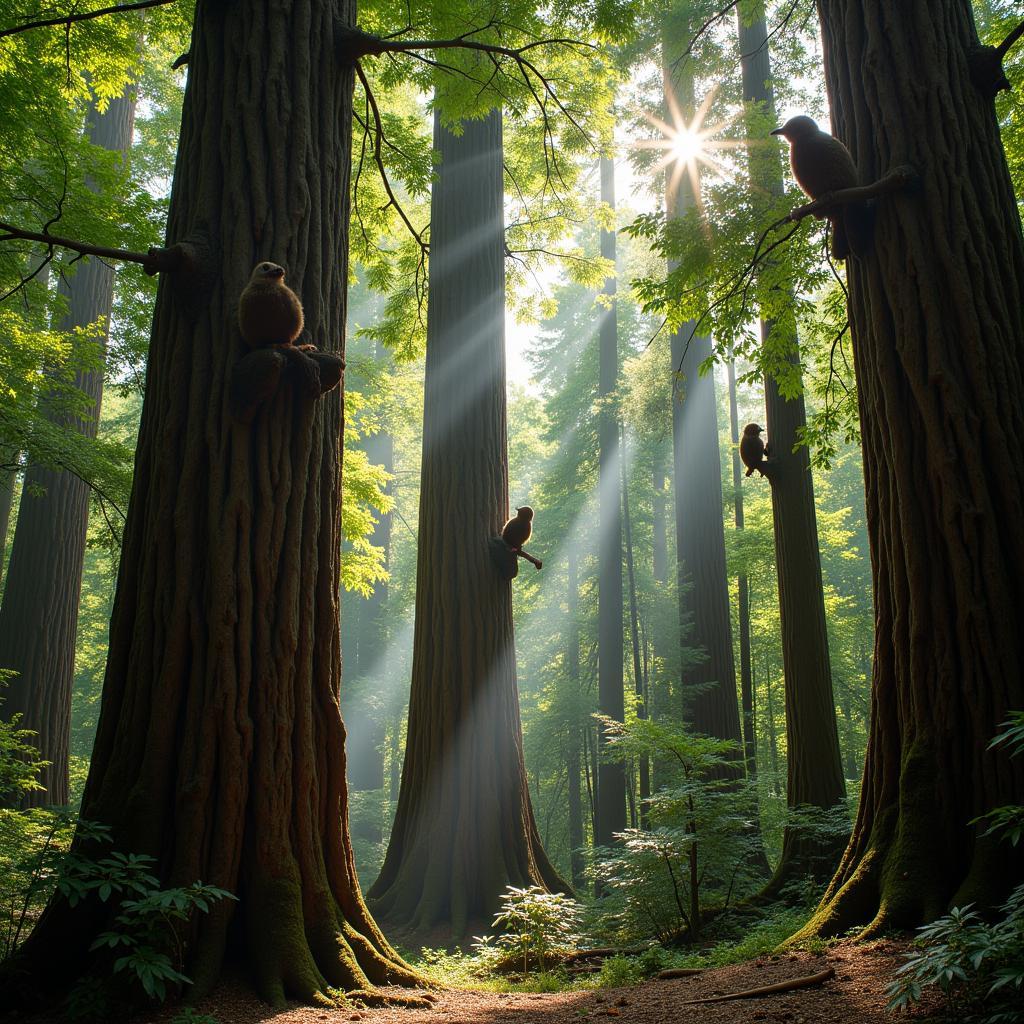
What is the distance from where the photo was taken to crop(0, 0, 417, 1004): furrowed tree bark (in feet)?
10.4

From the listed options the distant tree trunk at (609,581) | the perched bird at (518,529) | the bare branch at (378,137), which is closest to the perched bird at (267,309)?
the bare branch at (378,137)

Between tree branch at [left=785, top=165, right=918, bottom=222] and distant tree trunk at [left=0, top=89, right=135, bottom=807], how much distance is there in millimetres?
9722

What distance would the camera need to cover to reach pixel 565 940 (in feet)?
17.7

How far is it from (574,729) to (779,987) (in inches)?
738

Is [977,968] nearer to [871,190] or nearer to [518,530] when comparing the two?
[871,190]

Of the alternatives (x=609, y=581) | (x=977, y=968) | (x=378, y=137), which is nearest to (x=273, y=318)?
(x=378, y=137)

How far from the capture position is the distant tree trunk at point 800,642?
23.2 feet

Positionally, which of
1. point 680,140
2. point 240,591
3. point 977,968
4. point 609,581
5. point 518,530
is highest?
point 680,140

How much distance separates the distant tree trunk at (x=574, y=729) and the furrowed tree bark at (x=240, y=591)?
17814 millimetres

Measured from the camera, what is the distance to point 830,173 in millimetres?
4125

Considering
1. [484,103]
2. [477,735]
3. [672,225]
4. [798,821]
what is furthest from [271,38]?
[798,821]

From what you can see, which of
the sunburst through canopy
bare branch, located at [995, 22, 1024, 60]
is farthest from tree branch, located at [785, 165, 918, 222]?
the sunburst through canopy

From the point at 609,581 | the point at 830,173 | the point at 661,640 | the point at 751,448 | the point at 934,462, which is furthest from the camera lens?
the point at 661,640

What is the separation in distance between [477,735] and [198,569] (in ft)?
13.7
